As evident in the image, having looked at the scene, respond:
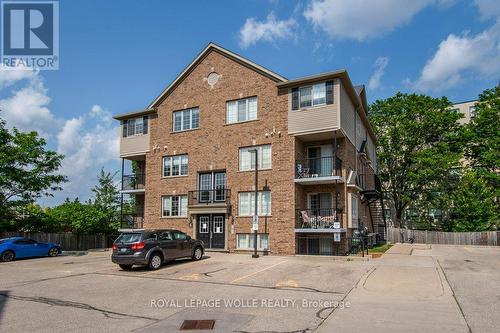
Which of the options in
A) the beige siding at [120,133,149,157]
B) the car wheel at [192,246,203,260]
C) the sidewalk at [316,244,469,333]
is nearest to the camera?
the sidewalk at [316,244,469,333]

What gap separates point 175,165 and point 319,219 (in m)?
10.5

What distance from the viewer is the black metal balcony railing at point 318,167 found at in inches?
912

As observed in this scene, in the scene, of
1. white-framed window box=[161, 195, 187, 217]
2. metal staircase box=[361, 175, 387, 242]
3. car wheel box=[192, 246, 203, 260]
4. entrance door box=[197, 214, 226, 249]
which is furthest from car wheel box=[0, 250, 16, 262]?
metal staircase box=[361, 175, 387, 242]

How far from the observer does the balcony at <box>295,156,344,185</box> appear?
22.3 metres

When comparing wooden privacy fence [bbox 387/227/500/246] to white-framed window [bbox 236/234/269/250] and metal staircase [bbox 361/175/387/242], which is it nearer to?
metal staircase [bbox 361/175/387/242]

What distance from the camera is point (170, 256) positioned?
17969 millimetres

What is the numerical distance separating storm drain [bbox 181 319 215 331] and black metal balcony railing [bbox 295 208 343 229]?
14.0m

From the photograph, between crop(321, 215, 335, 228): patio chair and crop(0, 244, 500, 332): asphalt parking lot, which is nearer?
crop(0, 244, 500, 332): asphalt parking lot

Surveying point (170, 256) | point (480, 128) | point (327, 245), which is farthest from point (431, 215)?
point (170, 256)

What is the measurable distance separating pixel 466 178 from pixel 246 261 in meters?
26.4

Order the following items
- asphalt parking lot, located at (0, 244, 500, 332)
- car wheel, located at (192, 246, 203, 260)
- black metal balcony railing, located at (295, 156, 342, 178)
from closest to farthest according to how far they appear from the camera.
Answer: asphalt parking lot, located at (0, 244, 500, 332), car wheel, located at (192, 246, 203, 260), black metal balcony railing, located at (295, 156, 342, 178)

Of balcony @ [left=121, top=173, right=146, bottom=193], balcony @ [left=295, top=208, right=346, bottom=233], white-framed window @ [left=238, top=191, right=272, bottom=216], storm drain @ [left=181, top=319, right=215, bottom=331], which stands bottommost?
storm drain @ [left=181, top=319, right=215, bottom=331]

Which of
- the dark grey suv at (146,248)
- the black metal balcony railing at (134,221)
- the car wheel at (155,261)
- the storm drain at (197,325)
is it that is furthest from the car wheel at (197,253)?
the storm drain at (197,325)

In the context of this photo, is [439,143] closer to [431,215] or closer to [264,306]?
[431,215]
